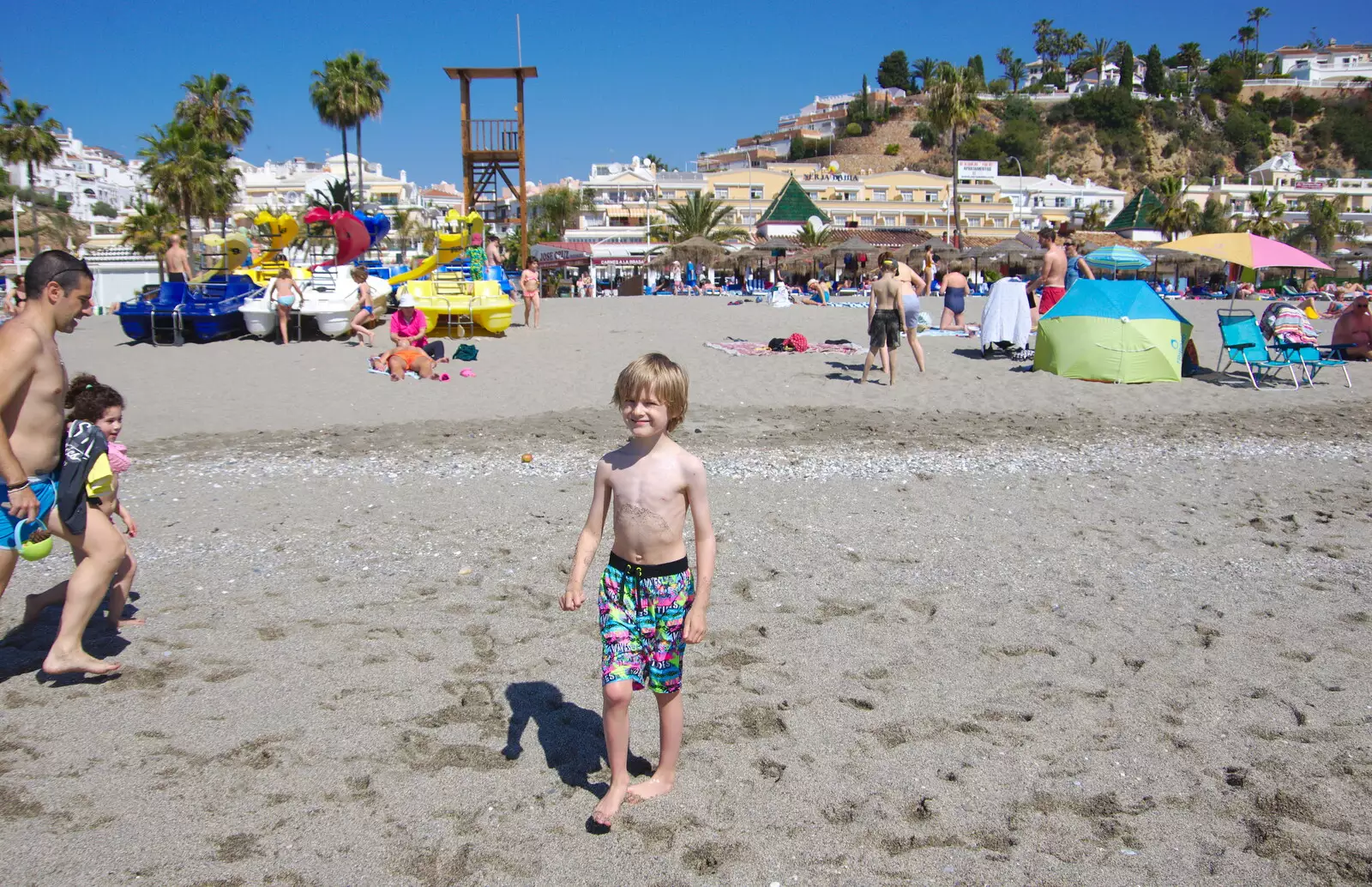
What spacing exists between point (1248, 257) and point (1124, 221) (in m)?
50.7

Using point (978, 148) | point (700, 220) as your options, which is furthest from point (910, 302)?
point (978, 148)

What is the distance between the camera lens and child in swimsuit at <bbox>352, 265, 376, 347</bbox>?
46.4ft

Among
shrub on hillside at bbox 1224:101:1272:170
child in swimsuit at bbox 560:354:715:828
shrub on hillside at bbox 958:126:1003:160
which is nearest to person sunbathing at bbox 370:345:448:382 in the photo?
child in swimsuit at bbox 560:354:715:828

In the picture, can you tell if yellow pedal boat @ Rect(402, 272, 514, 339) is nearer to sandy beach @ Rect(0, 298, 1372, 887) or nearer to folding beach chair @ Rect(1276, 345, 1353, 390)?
sandy beach @ Rect(0, 298, 1372, 887)

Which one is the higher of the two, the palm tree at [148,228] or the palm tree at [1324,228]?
the palm tree at [1324,228]

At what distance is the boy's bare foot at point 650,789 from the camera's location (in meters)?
2.79

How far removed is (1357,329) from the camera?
43.8 ft

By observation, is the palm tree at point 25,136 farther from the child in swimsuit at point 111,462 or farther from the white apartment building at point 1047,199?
the white apartment building at point 1047,199

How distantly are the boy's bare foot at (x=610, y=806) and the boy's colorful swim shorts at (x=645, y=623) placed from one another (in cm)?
30

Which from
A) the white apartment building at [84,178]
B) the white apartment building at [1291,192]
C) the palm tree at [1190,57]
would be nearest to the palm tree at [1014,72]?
the palm tree at [1190,57]

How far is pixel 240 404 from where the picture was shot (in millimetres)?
9500

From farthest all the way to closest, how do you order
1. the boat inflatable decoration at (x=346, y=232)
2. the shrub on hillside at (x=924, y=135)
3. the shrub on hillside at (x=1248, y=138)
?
the shrub on hillside at (x=924, y=135) < the shrub on hillside at (x=1248, y=138) < the boat inflatable decoration at (x=346, y=232)

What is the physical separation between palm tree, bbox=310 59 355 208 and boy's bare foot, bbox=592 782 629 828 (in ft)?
147

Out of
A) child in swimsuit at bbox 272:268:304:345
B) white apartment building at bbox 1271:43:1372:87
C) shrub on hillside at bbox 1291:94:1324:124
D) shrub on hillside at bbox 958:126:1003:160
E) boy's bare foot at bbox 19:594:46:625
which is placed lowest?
boy's bare foot at bbox 19:594:46:625
